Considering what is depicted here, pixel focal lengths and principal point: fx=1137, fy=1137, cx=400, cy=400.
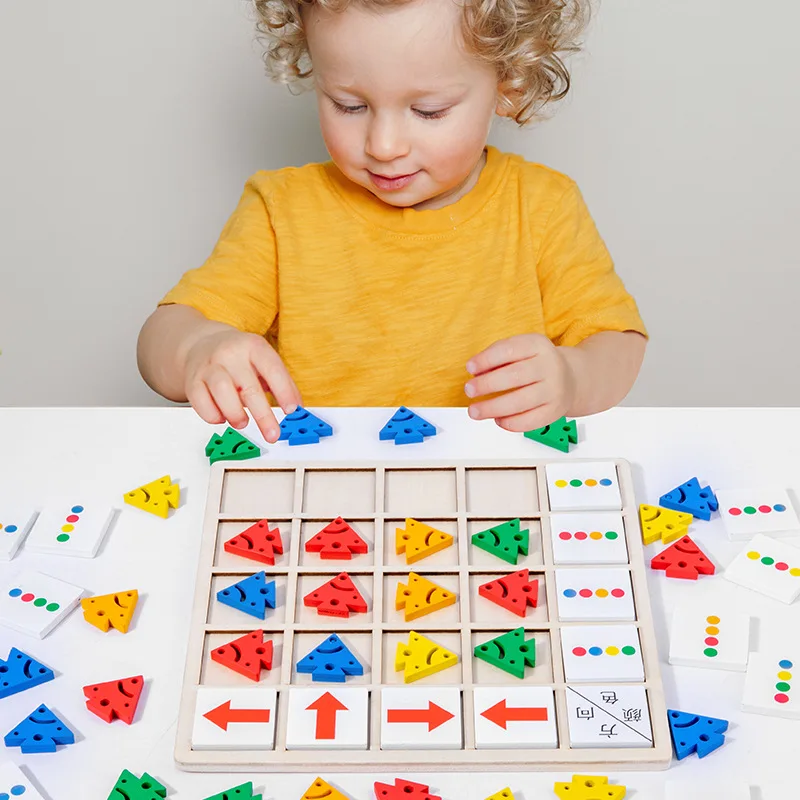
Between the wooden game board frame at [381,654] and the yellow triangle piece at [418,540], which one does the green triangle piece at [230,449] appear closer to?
the wooden game board frame at [381,654]

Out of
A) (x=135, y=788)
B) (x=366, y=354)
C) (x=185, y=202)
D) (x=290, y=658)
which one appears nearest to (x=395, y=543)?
(x=290, y=658)

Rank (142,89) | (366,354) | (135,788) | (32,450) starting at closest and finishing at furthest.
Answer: (135,788) → (32,450) → (366,354) → (142,89)

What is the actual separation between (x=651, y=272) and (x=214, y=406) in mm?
753

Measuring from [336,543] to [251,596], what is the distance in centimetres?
6

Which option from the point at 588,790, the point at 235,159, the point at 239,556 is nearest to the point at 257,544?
the point at 239,556

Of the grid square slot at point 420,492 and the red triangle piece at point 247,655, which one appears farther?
the grid square slot at point 420,492

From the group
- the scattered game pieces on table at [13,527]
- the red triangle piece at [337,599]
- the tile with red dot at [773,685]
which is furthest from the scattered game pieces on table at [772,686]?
the scattered game pieces on table at [13,527]

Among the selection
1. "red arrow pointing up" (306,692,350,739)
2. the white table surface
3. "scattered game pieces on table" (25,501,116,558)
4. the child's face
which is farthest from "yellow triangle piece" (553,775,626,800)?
the child's face

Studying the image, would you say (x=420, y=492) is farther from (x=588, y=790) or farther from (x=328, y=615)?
(x=588, y=790)

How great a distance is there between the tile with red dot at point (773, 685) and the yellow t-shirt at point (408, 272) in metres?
0.52

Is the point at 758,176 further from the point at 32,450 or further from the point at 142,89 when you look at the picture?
the point at 32,450

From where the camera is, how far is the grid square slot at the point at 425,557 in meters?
0.65

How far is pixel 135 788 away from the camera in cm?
53

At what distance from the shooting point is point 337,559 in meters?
0.66
